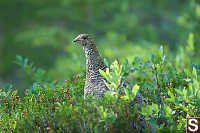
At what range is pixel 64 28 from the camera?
15.6 meters

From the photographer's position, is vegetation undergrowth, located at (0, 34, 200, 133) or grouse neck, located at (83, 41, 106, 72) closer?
vegetation undergrowth, located at (0, 34, 200, 133)

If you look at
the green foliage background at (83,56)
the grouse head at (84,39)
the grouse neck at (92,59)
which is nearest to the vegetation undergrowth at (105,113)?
the green foliage background at (83,56)

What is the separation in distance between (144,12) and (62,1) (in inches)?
202

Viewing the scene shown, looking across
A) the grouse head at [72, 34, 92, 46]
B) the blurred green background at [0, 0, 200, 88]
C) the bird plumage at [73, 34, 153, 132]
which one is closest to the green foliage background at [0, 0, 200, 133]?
the blurred green background at [0, 0, 200, 88]

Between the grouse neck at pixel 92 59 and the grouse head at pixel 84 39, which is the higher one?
the grouse head at pixel 84 39

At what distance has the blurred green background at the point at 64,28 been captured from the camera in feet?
44.6

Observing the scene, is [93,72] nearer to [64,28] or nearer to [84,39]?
[84,39]

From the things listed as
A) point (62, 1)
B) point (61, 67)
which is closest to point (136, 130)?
point (61, 67)

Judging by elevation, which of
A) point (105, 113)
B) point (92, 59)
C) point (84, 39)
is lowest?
point (105, 113)

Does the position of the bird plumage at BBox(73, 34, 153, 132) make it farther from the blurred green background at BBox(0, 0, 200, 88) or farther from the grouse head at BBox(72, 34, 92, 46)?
the blurred green background at BBox(0, 0, 200, 88)

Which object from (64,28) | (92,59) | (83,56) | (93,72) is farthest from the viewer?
(64,28)

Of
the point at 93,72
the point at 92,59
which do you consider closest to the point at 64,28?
the point at 92,59

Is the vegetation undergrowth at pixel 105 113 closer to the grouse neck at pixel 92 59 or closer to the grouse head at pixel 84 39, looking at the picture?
the grouse neck at pixel 92 59

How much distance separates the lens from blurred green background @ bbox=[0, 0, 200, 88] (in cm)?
1360
